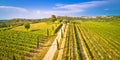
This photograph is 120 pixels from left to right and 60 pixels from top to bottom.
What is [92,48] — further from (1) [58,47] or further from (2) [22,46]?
(2) [22,46]

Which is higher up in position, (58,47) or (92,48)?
(58,47)

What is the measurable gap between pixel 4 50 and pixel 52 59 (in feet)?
45.5

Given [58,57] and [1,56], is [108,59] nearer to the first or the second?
[58,57]

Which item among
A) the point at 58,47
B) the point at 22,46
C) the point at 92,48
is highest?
the point at 22,46

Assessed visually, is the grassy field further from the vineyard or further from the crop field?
the vineyard

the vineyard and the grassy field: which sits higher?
the grassy field

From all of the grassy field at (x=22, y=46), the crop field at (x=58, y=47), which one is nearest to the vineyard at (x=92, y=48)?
the crop field at (x=58, y=47)

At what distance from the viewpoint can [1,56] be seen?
31656 mm

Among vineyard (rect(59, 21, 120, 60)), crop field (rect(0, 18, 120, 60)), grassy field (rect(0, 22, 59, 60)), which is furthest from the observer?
grassy field (rect(0, 22, 59, 60))

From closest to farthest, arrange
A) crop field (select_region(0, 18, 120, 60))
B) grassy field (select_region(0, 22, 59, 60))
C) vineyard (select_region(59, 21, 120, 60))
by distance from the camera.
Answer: vineyard (select_region(59, 21, 120, 60)) < crop field (select_region(0, 18, 120, 60)) < grassy field (select_region(0, 22, 59, 60))

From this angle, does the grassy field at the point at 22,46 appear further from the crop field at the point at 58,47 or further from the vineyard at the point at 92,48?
the vineyard at the point at 92,48

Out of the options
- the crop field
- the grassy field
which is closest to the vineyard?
the crop field

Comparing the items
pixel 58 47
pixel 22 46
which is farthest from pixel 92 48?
pixel 22 46

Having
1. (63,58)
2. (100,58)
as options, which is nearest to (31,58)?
(63,58)
